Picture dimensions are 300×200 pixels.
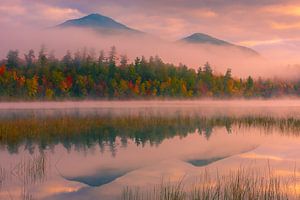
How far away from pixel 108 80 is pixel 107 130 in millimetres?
84216

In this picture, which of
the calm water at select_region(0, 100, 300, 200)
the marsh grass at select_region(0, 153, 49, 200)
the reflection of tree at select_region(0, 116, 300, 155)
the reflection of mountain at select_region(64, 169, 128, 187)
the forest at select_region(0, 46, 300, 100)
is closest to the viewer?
the marsh grass at select_region(0, 153, 49, 200)

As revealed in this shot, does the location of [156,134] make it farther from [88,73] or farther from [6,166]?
[88,73]

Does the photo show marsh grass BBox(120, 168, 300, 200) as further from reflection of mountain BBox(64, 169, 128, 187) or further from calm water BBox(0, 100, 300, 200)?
reflection of mountain BBox(64, 169, 128, 187)

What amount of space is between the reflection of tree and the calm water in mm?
55

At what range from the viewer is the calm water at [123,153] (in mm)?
14805

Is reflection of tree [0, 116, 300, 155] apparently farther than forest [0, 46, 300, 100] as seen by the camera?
No

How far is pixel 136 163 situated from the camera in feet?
63.5

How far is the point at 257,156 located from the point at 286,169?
3.82 metres

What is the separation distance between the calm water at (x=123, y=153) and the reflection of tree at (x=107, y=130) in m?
0.06

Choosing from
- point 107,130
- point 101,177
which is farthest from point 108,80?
point 101,177

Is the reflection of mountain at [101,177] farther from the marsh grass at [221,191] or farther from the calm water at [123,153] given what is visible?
the marsh grass at [221,191]

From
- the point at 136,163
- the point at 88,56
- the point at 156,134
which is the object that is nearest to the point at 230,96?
the point at 88,56

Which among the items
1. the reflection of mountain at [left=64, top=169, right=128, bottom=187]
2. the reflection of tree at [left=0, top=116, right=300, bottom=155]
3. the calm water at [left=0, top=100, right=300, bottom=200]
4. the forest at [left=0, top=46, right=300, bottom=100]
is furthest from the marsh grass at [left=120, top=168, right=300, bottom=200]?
the forest at [left=0, top=46, right=300, bottom=100]

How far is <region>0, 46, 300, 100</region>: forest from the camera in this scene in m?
106
